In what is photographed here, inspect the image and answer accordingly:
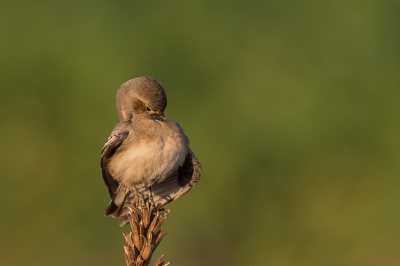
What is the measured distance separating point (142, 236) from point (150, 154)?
136 cm

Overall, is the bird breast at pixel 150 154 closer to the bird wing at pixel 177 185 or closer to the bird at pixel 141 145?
the bird at pixel 141 145

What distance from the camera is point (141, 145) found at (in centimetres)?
514

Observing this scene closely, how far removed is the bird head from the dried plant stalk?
1.27 metres

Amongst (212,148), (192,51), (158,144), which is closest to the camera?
(158,144)

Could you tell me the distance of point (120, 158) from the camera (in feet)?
17.3

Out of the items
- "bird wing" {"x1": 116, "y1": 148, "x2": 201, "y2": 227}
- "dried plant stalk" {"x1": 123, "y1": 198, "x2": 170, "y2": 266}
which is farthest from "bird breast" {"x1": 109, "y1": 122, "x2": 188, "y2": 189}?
"dried plant stalk" {"x1": 123, "y1": 198, "x2": 170, "y2": 266}

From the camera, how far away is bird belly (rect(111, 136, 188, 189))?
5.11 m

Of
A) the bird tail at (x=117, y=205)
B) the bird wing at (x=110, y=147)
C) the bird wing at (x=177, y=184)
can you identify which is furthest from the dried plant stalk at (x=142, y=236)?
the bird wing at (x=177, y=184)

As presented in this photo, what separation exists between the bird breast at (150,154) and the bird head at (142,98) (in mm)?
172

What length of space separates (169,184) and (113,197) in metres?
0.64

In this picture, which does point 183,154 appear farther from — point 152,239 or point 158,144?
point 152,239

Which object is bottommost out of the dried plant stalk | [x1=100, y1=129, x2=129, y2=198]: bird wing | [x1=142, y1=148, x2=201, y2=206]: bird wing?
the dried plant stalk

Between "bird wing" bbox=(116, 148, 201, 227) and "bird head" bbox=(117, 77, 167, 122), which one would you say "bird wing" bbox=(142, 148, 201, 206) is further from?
"bird head" bbox=(117, 77, 167, 122)

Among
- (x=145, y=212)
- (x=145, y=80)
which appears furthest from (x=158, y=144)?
(x=145, y=212)
